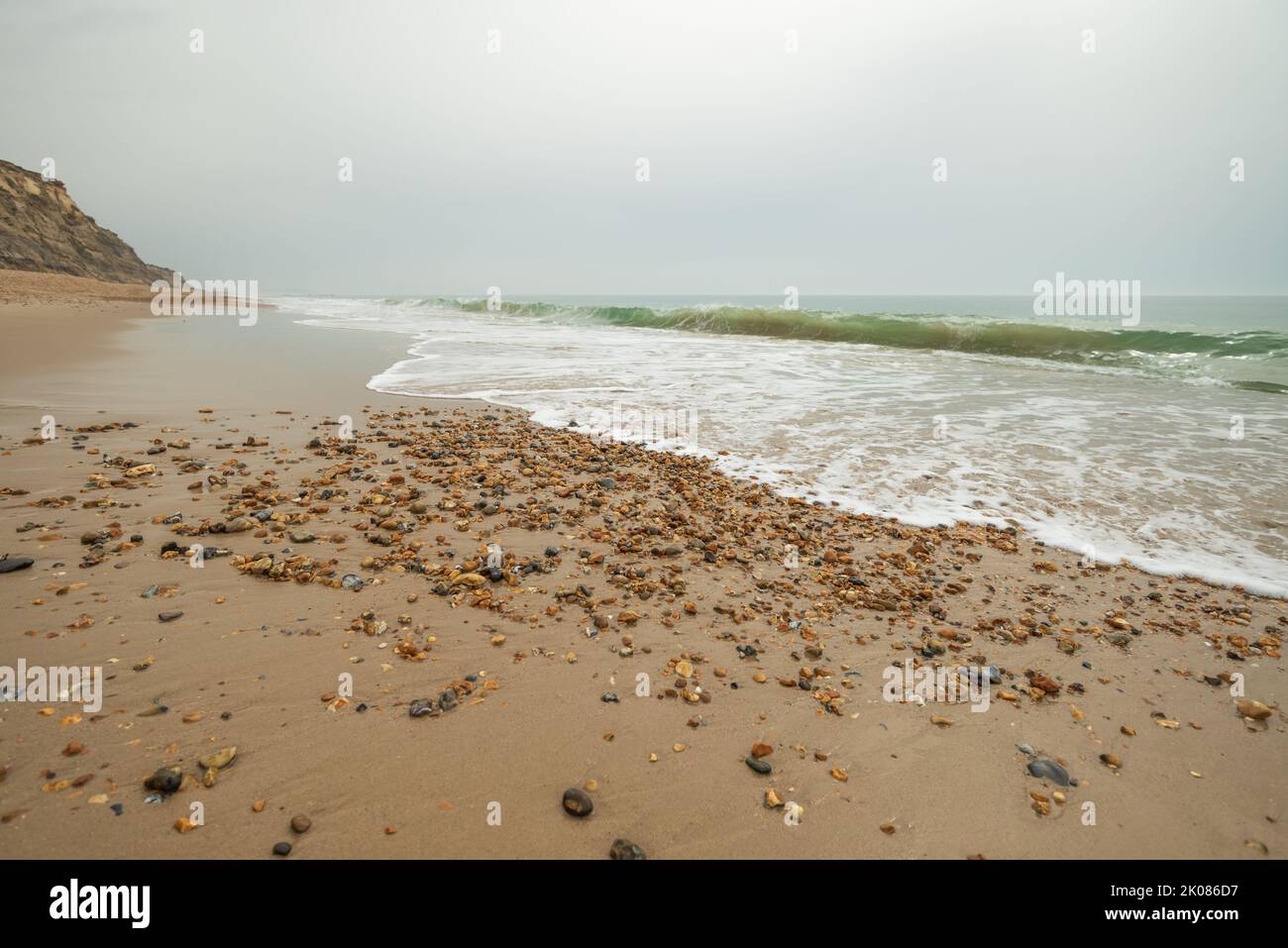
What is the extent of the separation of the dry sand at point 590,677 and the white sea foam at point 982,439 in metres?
0.82

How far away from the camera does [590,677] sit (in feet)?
9.93

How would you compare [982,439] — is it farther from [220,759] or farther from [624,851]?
[220,759]

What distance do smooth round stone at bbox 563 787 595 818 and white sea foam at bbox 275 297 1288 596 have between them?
446cm

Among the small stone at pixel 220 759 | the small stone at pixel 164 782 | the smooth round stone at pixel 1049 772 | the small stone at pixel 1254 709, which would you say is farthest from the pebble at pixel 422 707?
the small stone at pixel 1254 709

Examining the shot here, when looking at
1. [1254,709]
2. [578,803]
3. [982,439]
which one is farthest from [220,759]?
[982,439]

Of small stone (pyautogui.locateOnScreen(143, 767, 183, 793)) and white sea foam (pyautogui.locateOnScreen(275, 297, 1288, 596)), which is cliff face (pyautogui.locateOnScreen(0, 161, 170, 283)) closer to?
white sea foam (pyautogui.locateOnScreen(275, 297, 1288, 596))

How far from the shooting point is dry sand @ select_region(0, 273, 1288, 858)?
2.16 meters

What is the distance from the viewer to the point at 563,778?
2.36 metres

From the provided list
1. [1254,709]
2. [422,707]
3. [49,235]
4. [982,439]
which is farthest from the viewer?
[49,235]

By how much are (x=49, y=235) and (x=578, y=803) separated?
7255 cm

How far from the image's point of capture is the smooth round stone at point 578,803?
217 cm
